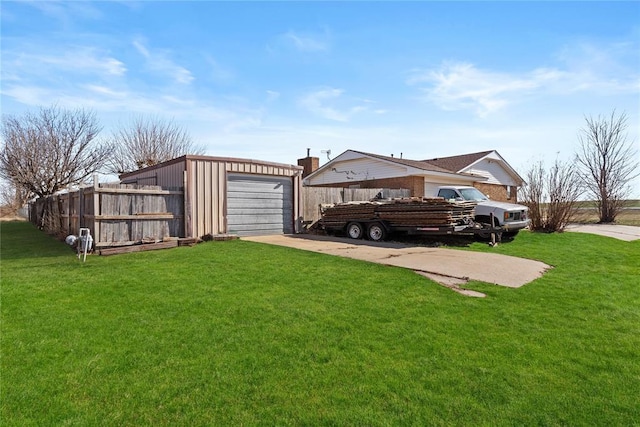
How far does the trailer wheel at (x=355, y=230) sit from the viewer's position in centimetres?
1276

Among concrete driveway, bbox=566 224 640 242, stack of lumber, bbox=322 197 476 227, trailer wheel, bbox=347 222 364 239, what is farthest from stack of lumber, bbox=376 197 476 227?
concrete driveway, bbox=566 224 640 242

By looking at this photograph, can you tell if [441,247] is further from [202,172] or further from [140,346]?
[140,346]

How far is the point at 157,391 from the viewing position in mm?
2863

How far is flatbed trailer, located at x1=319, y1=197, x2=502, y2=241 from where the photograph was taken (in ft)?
36.4

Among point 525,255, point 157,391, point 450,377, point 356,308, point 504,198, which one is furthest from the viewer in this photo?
point 504,198

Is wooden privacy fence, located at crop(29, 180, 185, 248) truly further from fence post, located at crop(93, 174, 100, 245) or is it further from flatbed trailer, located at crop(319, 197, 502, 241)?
flatbed trailer, located at crop(319, 197, 502, 241)

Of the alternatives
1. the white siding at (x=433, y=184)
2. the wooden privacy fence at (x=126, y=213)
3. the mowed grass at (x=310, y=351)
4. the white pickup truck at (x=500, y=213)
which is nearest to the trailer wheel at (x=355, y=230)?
the white pickup truck at (x=500, y=213)

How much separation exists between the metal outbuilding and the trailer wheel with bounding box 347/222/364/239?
2.20 m

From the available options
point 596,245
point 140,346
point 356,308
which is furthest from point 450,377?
point 596,245

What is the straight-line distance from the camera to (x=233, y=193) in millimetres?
12398

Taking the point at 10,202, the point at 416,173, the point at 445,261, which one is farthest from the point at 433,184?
the point at 10,202

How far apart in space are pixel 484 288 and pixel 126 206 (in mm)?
9053

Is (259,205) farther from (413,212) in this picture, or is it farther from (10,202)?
(10,202)

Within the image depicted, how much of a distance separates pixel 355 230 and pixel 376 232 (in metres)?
0.86
